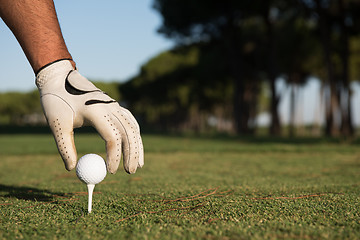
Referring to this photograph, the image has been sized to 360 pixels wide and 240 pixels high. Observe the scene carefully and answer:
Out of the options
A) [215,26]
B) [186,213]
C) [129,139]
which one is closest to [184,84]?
[215,26]

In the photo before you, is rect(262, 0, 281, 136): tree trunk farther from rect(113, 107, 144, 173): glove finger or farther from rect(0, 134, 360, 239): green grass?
rect(113, 107, 144, 173): glove finger

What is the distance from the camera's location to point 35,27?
2.00 metres

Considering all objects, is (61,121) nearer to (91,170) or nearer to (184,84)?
(91,170)

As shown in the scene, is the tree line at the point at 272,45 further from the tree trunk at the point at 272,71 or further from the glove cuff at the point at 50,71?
the glove cuff at the point at 50,71

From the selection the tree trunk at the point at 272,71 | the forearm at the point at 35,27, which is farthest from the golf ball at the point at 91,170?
the tree trunk at the point at 272,71

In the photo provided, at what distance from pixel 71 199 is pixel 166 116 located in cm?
6406

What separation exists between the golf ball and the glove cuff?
0.62 m

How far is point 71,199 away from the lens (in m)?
2.62

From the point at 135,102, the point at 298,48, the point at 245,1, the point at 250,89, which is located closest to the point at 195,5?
the point at 245,1

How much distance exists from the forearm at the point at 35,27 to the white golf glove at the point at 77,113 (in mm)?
95

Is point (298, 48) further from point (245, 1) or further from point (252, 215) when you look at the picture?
point (252, 215)

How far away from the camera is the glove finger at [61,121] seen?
2102 mm

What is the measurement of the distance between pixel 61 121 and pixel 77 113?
0.12 m

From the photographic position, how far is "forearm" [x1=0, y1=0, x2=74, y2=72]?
1.99m
